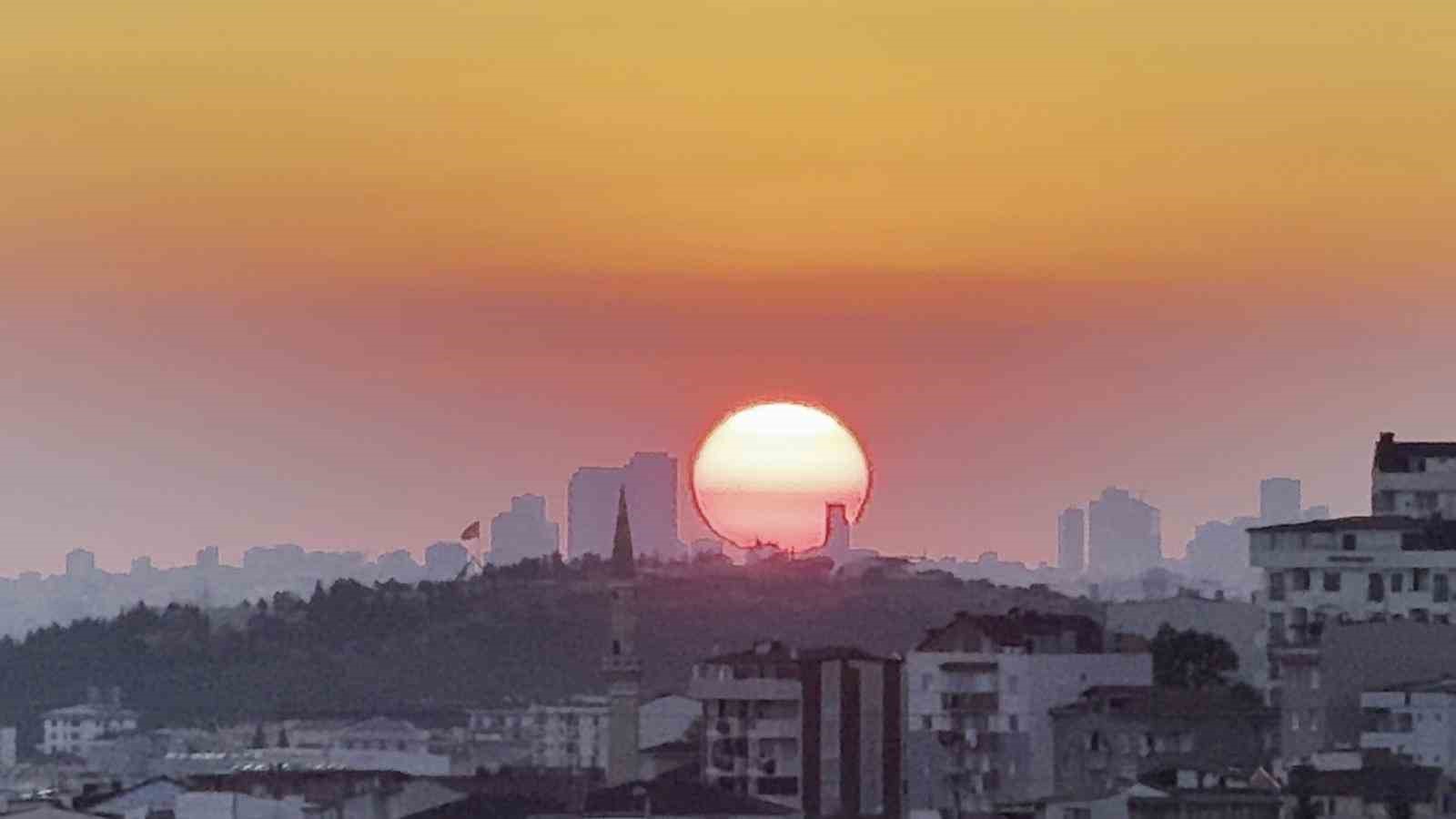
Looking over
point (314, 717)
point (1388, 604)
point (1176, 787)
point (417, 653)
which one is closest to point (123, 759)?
point (314, 717)

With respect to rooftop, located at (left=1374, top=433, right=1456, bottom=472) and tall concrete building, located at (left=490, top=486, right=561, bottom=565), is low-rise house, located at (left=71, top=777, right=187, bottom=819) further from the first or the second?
tall concrete building, located at (left=490, top=486, right=561, bottom=565)

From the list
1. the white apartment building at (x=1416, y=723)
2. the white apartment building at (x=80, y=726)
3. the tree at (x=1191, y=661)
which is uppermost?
the white apartment building at (x=80, y=726)

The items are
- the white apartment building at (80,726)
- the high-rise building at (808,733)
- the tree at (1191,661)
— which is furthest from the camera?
the white apartment building at (80,726)

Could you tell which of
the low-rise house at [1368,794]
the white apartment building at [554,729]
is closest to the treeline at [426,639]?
the white apartment building at [554,729]

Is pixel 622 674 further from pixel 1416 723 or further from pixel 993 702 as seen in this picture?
pixel 1416 723

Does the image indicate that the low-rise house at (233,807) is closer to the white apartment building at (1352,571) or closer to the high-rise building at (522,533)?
the white apartment building at (1352,571)

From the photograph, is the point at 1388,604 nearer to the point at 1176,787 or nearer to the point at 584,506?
the point at 1176,787
